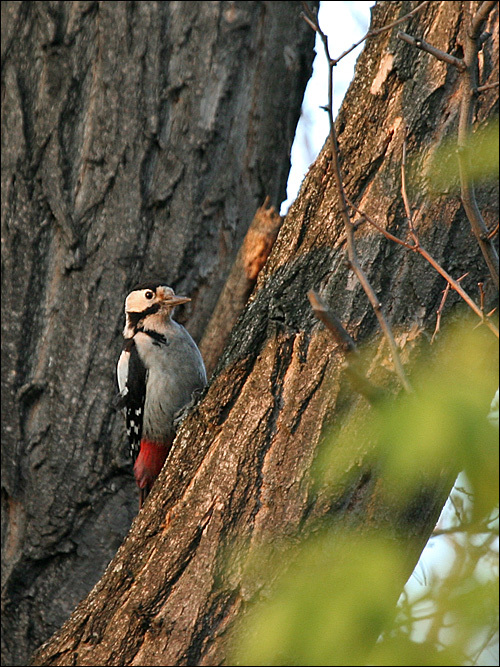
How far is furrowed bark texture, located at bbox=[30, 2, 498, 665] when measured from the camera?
2.22 metres

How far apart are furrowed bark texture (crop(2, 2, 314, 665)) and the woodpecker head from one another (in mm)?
59

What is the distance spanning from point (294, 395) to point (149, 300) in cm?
175

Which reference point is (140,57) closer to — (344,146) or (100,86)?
(100,86)

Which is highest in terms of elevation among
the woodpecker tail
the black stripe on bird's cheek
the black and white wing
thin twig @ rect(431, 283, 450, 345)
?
the black stripe on bird's cheek

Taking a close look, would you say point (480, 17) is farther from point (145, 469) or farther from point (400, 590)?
point (145, 469)

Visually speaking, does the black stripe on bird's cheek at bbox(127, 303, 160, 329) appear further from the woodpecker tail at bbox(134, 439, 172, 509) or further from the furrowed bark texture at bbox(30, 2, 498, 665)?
the furrowed bark texture at bbox(30, 2, 498, 665)

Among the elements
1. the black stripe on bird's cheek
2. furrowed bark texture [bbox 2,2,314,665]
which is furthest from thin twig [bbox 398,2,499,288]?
the black stripe on bird's cheek

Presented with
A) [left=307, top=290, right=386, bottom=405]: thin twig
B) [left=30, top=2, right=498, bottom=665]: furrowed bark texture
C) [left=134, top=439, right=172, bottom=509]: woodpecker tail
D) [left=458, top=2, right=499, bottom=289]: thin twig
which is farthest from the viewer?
[left=134, top=439, right=172, bottom=509]: woodpecker tail

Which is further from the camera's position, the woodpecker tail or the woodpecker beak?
the woodpecker beak

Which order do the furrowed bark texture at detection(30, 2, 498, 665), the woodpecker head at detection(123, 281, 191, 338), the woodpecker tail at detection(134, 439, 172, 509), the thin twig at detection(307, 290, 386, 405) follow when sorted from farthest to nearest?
the woodpecker head at detection(123, 281, 191, 338) → the woodpecker tail at detection(134, 439, 172, 509) → the furrowed bark texture at detection(30, 2, 498, 665) → the thin twig at detection(307, 290, 386, 405)

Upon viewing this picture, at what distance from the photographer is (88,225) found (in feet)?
12.5

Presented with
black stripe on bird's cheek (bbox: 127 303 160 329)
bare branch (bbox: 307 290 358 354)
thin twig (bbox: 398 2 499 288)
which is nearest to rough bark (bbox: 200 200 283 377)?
black stripe on bird's cheek (bbox: 127 303 160 329)

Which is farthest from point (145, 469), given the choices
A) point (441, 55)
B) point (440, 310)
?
point (441, 55)

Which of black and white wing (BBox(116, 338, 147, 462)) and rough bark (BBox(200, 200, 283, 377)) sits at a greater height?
rough bark (BBox(200, 200, 283, 377))
